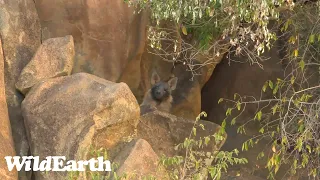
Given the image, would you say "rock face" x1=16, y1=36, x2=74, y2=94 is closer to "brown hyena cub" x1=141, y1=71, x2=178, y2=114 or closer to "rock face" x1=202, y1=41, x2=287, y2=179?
"brown hyena cub" x1=141, y1=71, x2=178, y2=114

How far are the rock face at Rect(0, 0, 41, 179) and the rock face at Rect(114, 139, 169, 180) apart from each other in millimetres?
1203

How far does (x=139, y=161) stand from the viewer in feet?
16.9

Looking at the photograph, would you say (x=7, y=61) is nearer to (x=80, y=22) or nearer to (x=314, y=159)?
(x=80, y=22)

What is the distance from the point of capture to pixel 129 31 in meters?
7.04

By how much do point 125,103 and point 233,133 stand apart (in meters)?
4.29

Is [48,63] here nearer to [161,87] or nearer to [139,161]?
[139,161]

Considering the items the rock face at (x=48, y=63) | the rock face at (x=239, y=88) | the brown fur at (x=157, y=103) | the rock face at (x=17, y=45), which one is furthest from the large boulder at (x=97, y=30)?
the rock face at (x=239, y=88)

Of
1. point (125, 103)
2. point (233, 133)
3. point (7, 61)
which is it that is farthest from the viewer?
point (233, 133)

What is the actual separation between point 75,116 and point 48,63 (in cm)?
92

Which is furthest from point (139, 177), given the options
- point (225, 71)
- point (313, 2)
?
point (225, 71)

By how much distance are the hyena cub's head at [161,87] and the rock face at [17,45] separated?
2102mm

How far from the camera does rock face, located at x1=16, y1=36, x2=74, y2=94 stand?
5.70 m

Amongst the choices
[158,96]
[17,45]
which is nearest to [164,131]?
[158,96]

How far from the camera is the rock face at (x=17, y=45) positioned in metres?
5.71
